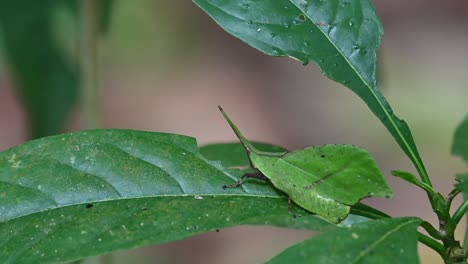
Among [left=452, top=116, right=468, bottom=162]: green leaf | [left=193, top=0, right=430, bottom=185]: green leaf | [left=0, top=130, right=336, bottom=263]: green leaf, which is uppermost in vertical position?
[left=193, top=0, right=430, bottom=185]: green leaf

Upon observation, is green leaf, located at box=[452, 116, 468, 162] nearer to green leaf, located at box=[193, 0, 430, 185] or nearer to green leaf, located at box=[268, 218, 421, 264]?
green leaf, located at box=[193, 0, 430, 185]

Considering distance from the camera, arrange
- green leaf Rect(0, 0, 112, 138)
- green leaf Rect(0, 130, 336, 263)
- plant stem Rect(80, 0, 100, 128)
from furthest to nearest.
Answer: green leaf Rect(0, 0, 112, 138), plant stem Rect(80, 0, 100, 128), green leaf Rect(0, 130, 336, 263)

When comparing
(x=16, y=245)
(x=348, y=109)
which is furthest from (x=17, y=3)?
(x=348, y=109)

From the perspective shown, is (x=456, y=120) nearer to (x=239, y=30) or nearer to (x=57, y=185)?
(x=239, y=30)

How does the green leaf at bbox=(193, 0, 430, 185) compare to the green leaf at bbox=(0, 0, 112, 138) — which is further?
the green leaf at bbox=(0, 0, 112, 138)

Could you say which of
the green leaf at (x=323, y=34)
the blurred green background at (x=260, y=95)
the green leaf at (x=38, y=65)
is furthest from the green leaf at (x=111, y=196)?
the blurred green background at (x=260, y=95)

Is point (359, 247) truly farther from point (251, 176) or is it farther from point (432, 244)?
point (251, 176)

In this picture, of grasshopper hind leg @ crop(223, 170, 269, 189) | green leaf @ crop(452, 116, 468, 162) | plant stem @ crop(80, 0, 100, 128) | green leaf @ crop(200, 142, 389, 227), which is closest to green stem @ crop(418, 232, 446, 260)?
grasshopper hind leg @ crop(223, 170, 269, 189)
